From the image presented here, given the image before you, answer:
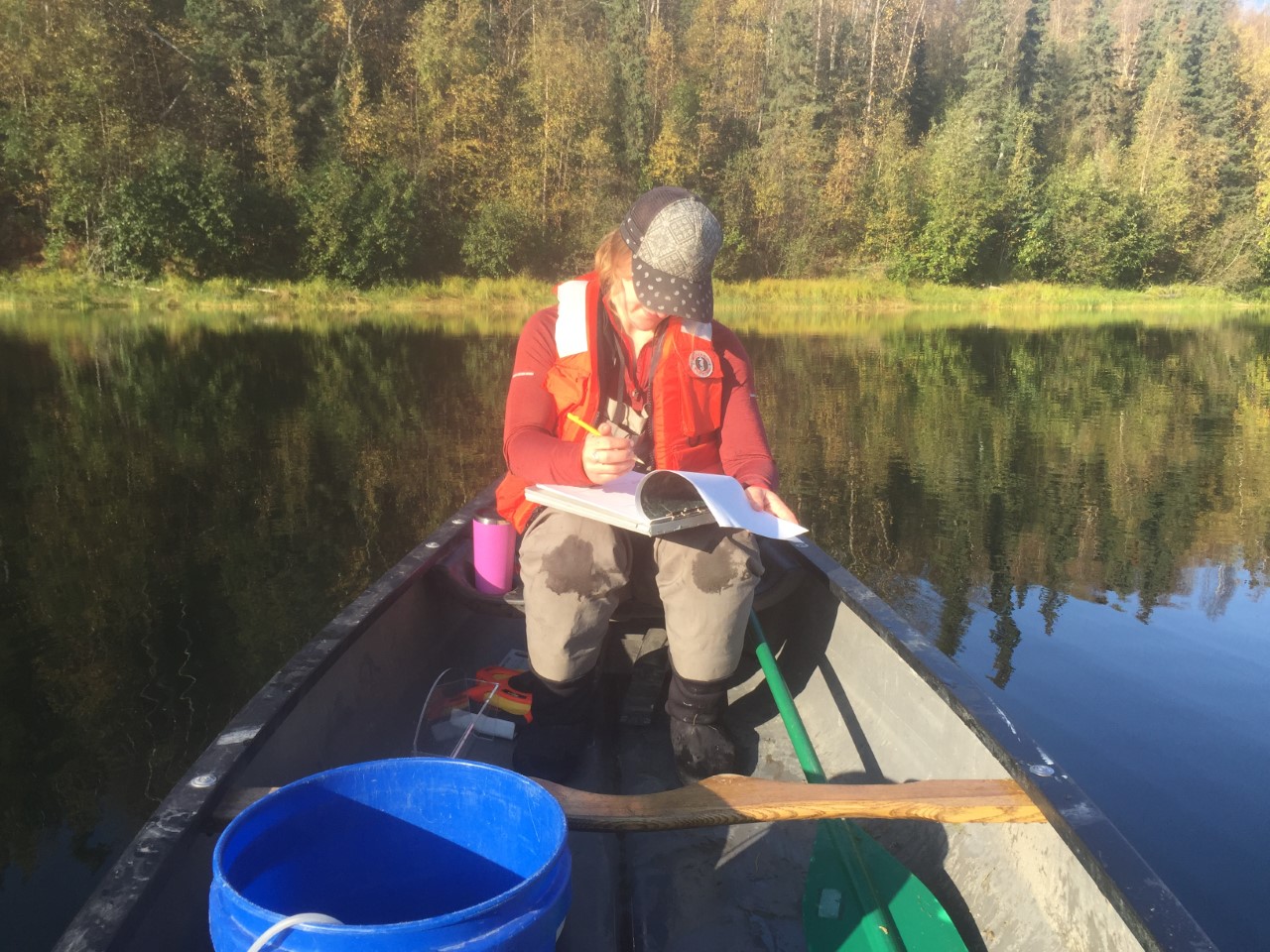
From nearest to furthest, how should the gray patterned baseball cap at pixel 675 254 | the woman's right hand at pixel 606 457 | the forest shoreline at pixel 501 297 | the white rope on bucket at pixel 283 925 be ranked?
the white rope on bucket at pixel 283 925, the woman's right hand at pixel 606 457, the gray patterned baseball cap at pixel 675 254, the forest shoreline at pixel 501 297

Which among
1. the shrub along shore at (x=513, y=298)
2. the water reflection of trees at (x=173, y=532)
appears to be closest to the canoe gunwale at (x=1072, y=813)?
the water reflection of trees at (x=173, y=532)

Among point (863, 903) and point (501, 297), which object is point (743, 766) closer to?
point (863, 903)

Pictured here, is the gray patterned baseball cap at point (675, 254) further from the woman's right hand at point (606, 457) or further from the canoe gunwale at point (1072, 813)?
the canoe gunwale at point (1072, 813)

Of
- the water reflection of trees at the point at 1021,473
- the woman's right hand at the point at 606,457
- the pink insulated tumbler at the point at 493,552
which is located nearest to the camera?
the woman's right hand at the point at 606,457

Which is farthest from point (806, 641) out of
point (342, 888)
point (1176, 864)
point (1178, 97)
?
point (1178, 97)

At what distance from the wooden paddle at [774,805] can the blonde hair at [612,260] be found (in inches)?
54.7

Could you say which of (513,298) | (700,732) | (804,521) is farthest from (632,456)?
(513,298)

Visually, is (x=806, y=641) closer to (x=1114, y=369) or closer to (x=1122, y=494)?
(x=1122, y=494)

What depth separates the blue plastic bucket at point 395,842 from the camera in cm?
135

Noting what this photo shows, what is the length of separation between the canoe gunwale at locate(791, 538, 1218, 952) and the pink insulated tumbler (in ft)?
4.55

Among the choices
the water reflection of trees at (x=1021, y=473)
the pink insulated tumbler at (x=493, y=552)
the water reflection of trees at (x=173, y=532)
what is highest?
the pink insulated tumbler at (x=493, y=552)

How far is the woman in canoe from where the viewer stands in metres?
2.40

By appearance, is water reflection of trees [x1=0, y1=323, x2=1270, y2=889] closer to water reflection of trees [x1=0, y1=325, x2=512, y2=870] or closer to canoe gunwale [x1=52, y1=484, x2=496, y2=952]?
water reflection of trees [x1=0, y1=325, x2=512, y2=870]

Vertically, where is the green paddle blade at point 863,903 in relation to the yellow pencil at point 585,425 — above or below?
below
